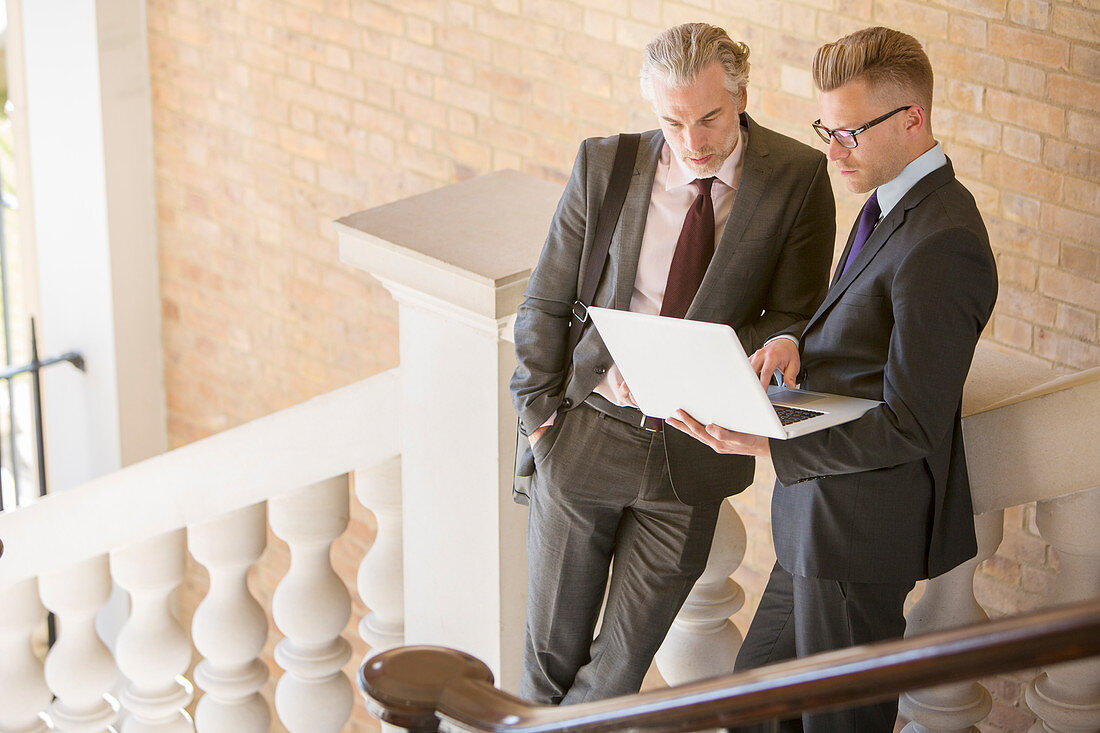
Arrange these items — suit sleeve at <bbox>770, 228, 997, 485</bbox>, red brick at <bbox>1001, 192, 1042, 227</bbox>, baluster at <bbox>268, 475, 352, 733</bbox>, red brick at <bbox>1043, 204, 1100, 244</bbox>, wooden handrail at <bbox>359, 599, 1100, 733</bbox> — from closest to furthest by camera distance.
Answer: wooden handrail at <bbox>359, 599, 1100, 733</bbox> → suit sleeve at <bbox>770, 228, 997, 485</bbox> → baluster at <bbox>268, 475, 352, 733</bbox> → red brick at <bbox>1043, 204, 1100, 244</bbox> → red brick at <bbox>1001, 192, 1042, 227</bbox>

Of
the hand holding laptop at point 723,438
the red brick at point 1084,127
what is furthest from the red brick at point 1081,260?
the hand holding laptop at point 723,438

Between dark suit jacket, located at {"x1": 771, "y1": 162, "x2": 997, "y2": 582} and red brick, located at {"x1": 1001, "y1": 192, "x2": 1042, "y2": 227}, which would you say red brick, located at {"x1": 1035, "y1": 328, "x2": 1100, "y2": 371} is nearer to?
red brick, located at {"x1": 1001, "y1": 192, "x2": 1042, "y2": 227}

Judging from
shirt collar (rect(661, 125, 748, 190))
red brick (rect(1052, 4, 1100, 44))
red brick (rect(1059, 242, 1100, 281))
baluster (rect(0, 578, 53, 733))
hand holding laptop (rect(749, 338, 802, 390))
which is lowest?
baluster (rect(0, 578, 53, 733))

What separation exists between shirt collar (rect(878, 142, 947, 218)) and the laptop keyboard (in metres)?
0.25

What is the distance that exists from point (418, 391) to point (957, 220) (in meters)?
0.93

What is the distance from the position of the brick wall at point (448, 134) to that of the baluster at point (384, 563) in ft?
5.44

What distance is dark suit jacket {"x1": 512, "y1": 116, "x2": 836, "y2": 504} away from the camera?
5.42 feet

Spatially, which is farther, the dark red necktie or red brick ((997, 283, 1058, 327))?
red brick ((997, 283, 1058, 327))

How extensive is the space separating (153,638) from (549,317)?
3.04ft

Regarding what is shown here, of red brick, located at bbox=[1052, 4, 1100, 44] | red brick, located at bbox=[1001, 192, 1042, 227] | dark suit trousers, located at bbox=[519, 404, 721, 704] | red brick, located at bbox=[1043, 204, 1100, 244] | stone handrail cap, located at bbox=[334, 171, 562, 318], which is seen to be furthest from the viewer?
red brick, located at bbox=[1001, 192, 1042, 227]

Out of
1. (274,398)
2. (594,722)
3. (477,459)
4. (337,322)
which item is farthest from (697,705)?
(274,398)

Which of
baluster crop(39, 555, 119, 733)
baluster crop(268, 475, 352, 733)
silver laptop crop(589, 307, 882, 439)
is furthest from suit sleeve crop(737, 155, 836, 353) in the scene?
baluster crop(39, 555, 119, 733)

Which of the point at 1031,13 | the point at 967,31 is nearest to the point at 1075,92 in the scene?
the point at 1031,13

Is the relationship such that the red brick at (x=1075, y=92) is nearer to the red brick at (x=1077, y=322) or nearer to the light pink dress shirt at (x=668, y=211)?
the red brick at (x=1077, y=322)
